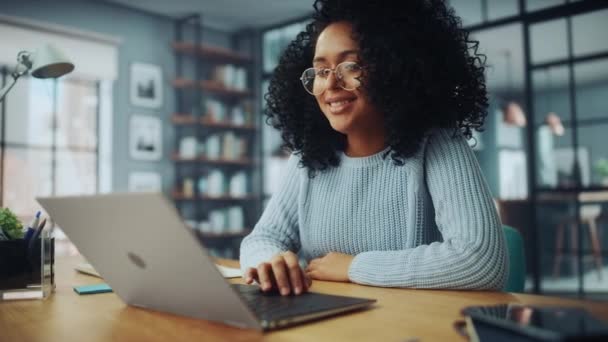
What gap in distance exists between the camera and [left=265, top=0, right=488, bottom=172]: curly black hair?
4.17ft

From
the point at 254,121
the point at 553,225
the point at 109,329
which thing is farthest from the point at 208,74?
the point at 109,329

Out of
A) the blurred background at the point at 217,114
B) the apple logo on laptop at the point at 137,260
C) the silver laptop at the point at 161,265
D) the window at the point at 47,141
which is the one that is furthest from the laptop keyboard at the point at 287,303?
the window at the point at 47,141

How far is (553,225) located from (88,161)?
4.12 m

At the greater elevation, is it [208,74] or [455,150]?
[208,74]

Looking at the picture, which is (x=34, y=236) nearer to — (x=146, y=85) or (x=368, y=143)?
(x=368, y=143)

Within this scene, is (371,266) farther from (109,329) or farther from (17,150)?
(17,150)

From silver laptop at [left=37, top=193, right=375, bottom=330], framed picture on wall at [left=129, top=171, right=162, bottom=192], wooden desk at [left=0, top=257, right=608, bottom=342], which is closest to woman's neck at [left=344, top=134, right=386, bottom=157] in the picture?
wooden desk at [left=0, top=257, right=608, bottom=342]

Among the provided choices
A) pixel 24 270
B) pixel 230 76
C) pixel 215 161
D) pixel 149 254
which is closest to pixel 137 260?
pixel 149 254

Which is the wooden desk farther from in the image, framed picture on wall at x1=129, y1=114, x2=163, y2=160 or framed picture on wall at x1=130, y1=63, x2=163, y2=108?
framed picture on wall at x1=130, y1=63, x2=163, y2=108

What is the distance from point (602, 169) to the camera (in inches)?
147

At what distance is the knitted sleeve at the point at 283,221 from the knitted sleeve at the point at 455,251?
347 mm

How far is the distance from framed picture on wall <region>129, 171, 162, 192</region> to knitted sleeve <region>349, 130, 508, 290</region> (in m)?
4.15

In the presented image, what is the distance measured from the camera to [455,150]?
117 centimetres

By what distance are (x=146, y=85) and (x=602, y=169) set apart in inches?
161
